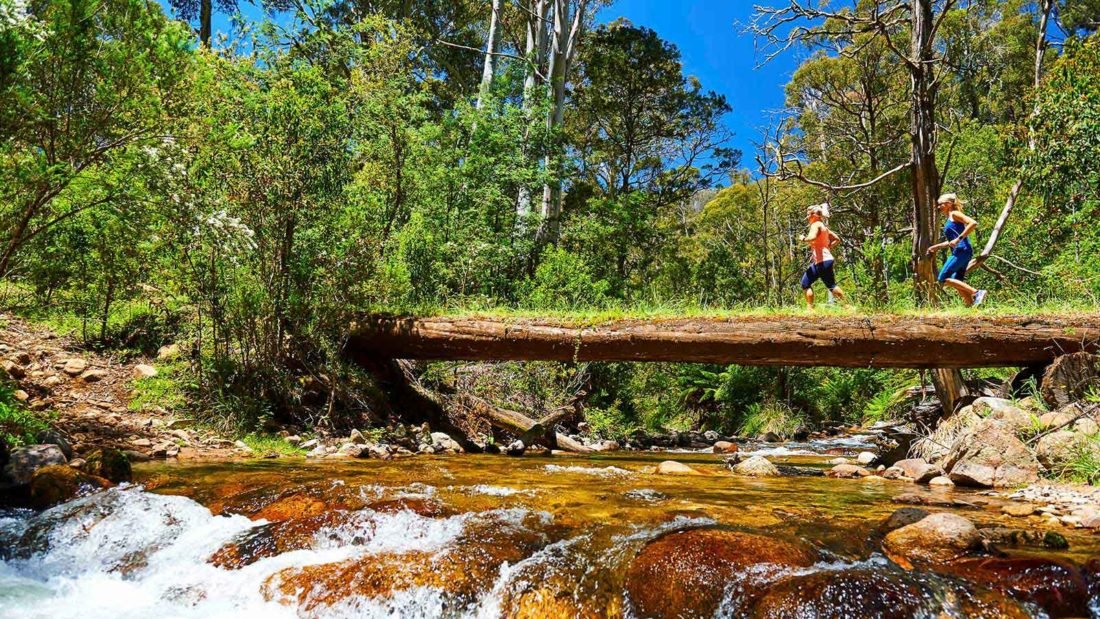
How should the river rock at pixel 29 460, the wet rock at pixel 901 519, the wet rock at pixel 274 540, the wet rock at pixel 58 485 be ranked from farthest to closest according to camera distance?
the river rock at pixel 29 460
the wet rock at pixel 58 485
the wet rock at pixel 901 519
the wet rock at pixel 274 540

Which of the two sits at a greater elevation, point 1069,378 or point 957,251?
point 957,251

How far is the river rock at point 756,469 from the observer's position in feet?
25.3

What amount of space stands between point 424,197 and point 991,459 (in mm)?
11625

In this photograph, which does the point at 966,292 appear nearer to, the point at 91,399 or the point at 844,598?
the point at 844,598

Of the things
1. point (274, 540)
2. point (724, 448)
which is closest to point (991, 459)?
point (724, 448)

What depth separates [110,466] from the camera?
18.4 ft

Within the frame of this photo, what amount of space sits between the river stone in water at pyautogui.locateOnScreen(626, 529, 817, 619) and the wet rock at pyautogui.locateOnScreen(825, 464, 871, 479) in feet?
13.6

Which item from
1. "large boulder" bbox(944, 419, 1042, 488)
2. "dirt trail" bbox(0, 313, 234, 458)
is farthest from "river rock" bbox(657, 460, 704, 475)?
"dirt trail" bbox(0, 313, 234, 458)

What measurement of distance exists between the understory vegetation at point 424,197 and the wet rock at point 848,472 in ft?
6.68

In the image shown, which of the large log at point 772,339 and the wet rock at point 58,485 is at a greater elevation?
the large log at point 772,339

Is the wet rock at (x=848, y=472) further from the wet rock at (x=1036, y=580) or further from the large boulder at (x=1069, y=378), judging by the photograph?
the wet rock at (x=1036, y=580)

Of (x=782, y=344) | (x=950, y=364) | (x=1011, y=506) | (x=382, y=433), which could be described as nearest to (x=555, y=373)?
(x=382, y=433)

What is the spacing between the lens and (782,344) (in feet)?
26.8

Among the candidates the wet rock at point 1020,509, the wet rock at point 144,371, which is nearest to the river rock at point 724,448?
the wet rock at point 1020,509
